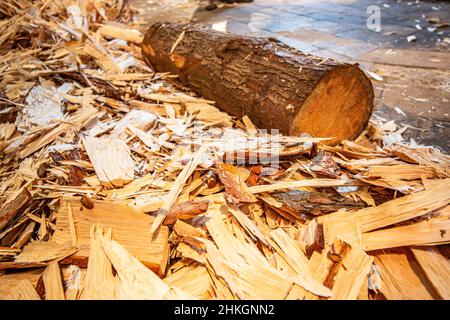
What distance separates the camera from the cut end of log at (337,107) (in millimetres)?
2170

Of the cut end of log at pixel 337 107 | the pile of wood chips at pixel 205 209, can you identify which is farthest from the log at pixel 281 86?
A: the pile of wood chips at pixel 205 209

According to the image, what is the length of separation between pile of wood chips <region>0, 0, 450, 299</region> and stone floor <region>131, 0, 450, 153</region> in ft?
1.67

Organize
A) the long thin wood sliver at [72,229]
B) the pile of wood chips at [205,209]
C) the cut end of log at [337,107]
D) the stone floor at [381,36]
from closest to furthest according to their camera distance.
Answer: the pile of wood chips at [205,209] → the long thin wood sliver at [72,229] → the cut end of log at [337,107] → the stone floor at [381,36]

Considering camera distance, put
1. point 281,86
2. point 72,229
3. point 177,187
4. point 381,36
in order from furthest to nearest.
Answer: point 381,36 → point 281,86 → point 177,187 → point 72,229

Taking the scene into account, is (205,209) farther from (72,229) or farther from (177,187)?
(72,229)

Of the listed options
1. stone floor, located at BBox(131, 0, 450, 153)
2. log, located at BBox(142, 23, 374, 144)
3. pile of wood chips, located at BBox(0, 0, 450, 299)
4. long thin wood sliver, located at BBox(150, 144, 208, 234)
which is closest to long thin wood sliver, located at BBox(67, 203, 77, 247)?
pile of wood chips, located at BBox(0, 0, 450, 299)

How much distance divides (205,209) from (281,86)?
1165mm

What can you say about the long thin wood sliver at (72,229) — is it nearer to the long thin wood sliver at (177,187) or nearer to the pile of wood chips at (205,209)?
the pile of wood chips at (205,209)

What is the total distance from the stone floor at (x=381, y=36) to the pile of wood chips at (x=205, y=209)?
509mm

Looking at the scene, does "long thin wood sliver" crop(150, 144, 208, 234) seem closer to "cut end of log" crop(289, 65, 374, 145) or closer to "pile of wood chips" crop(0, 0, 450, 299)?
"pile of wood chips" crop(0, 0, 450, 299)

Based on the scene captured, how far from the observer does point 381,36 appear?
4.75m

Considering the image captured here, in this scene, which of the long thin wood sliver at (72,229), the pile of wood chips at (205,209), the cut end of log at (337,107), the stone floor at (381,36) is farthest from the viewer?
the stone floor at (381,36)

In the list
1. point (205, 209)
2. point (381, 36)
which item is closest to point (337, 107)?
point (205, 209)

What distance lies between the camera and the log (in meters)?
2.18
